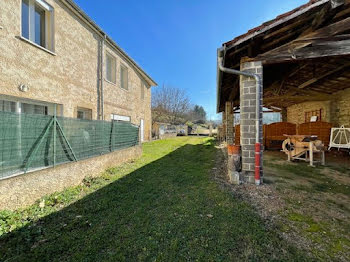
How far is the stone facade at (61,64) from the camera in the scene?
14.5 ft

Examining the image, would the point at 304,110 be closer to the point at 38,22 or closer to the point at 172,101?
the point at 38,22

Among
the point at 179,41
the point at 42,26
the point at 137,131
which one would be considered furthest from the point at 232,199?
the point at 179,41

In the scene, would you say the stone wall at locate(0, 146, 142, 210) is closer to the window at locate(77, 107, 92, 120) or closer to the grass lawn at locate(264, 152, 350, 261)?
the window at locate(77, 107, 92, 120)

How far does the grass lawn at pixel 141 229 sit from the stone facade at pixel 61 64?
367 centimetres

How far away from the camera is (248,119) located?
404 centimetres

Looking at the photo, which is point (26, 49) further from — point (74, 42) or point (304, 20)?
point (304, 20)

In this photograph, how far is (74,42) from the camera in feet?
21.7

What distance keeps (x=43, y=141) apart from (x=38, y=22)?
4.60m

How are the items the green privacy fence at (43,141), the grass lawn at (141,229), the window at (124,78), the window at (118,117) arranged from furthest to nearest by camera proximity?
the window at (124,78) < the window at (118,117) < the green privacy fence at (43,141) < the grass lawn at (141,229)

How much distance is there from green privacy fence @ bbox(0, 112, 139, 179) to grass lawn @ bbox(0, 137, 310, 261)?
0.78 meters

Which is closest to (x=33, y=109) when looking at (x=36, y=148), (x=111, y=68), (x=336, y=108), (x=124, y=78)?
(x=36, y=148)

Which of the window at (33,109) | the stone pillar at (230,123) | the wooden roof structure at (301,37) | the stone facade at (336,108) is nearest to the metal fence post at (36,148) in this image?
the window at (33,109)

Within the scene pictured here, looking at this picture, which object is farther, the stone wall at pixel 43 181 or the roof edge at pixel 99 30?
the roof edge at pixel 99 30

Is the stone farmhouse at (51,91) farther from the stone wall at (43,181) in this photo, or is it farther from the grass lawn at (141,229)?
the grass lawn at (141,229)
